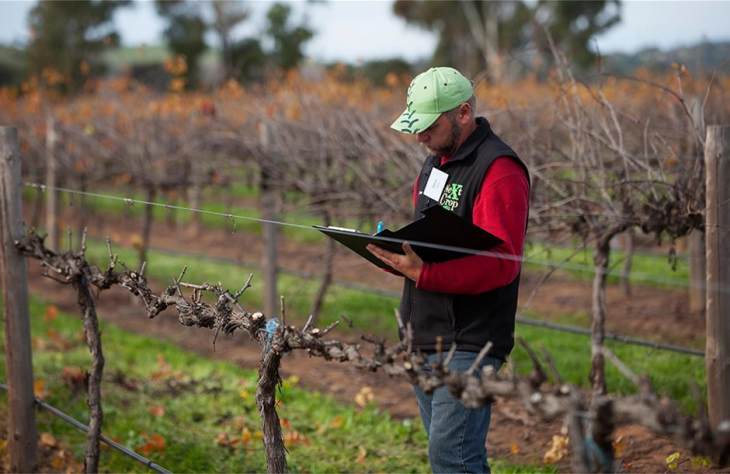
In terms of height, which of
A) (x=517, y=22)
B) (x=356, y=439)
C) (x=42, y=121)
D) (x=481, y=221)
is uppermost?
(x=517, y=22)

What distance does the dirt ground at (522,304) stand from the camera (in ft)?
15.2

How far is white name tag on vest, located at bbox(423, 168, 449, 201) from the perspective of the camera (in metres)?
2.97

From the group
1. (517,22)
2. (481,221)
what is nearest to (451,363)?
(481,221)

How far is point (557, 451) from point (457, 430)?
1851 millimetres

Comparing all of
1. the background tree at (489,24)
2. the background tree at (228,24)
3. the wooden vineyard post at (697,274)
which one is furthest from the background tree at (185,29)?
the wooden vineyard post at (697,274)

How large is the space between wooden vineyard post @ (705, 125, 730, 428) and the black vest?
4.93ft

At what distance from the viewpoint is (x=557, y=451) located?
14.5 ft

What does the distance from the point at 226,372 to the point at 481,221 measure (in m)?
4.28

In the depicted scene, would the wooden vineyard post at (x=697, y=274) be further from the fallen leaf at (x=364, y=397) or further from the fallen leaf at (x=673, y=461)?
the fallen leaf at (x=673, y=461)

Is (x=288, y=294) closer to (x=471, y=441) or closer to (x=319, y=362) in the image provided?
(x=319, y=362)

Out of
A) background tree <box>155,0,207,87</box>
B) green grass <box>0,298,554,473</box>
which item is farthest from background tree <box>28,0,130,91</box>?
green grass <box>0,298,554,473</box>

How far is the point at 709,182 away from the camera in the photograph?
3.96 m

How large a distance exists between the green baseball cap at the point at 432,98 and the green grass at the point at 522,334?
6.09ft

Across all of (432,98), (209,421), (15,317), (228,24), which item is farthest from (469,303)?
(228,24)
